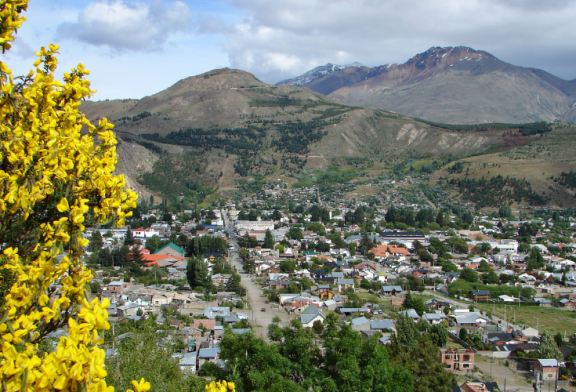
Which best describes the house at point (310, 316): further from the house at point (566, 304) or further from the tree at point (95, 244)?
the tree at point (95, 244)

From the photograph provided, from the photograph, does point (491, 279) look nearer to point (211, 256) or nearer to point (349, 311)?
point (349, 311)

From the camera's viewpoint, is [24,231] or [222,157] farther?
[222,157]

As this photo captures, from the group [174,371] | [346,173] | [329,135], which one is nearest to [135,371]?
[174,371]

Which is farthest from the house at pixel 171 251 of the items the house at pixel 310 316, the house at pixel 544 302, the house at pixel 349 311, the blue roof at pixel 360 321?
the house at pixel 544 302

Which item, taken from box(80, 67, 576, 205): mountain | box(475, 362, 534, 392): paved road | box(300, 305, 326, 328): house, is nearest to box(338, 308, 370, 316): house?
box(300, 305, 326, 328): house

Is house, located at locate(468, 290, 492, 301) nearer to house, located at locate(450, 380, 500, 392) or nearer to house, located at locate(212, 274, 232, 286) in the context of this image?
house, located at locate(450, 380, 500, 392)

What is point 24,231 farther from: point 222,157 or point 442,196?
point 222,157
